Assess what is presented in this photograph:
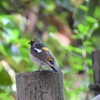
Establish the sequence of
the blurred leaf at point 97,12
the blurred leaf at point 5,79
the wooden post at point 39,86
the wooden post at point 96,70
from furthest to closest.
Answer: the blurred leaf at point 97,12 → the blurred leaf at point 5,79 → the wooden post at point 96,70 → the wooden post at point 39,86

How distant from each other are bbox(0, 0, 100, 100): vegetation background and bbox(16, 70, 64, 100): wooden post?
121cm

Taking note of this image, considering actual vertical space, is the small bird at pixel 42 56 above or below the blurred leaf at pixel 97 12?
below

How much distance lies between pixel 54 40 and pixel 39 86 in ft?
7.00

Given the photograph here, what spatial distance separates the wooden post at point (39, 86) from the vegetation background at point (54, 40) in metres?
1.21

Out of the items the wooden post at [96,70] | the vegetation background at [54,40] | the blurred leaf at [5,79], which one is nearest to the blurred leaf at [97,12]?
the vegetation background at [54,40]

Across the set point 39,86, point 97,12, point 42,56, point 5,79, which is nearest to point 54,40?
point 97,12

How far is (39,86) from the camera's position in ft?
4.72

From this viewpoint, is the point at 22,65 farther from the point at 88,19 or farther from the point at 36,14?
the point at 36,14

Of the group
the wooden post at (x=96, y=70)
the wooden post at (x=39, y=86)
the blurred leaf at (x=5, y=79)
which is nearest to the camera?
the wooden post at (x=39, y=86)

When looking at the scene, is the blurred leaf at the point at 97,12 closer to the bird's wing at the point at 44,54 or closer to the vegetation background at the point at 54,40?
the vegetation background at the point at 54,40

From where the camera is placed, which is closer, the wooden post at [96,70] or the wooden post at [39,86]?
the wooden post at [39,86]

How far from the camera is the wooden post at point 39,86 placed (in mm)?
1438

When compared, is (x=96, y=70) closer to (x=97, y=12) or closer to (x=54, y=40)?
(x=54, y=40)

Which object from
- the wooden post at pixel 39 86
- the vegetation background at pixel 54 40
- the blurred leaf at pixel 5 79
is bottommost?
the wooden post at pixel 39 86
